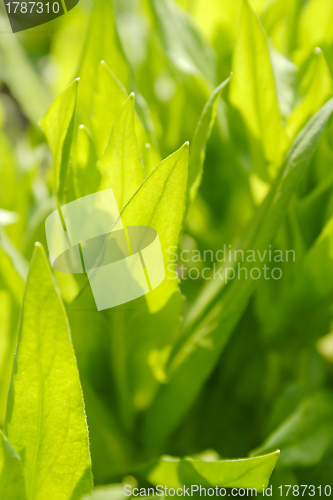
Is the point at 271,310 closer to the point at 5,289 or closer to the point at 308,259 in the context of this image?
the point at 308,259

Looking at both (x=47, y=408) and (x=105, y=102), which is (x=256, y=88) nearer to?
(x=105, y=102)

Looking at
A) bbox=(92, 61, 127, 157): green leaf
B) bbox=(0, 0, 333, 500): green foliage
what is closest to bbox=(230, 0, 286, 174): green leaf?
bbox=(0, 0, 333, 500): green foliage

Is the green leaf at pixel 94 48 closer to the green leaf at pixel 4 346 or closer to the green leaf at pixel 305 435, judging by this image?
the green leaf at pixel 4 346

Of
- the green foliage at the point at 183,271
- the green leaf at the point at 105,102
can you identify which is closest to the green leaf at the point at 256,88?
the green foliage at the point at 183,271

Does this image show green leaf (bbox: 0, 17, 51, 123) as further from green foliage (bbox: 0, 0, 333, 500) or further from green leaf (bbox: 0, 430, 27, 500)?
green leaf (bbox: 0, 430, 27, 500)

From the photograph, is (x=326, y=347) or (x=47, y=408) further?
(x=326, y=347)

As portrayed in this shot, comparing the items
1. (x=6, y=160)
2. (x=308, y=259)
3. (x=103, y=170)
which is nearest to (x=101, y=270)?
(x=103, y=170)

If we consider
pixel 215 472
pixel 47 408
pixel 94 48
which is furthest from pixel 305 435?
pixel 94 48
